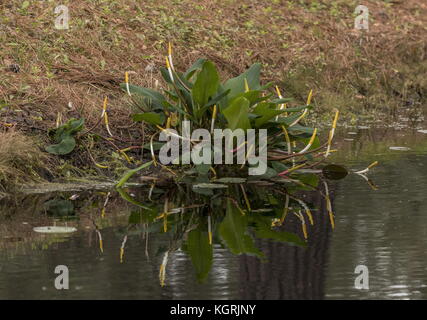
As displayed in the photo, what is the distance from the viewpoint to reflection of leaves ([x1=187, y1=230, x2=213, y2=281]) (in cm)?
690

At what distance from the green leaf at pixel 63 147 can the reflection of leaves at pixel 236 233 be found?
2.04m

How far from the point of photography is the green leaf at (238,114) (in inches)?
378

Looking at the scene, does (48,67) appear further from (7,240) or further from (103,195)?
(7,240)

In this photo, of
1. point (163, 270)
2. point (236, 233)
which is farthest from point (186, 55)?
point (163, 270)

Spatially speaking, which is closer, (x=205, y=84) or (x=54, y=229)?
(x=54, y=229)

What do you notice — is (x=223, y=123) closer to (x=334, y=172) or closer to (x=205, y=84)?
(x=205, y=84)

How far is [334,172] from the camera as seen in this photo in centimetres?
1055

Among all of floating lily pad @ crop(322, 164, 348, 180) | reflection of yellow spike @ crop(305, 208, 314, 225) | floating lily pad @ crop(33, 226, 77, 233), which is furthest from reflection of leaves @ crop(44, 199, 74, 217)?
floating lily pad @ crop(322, 164, 348, 180)

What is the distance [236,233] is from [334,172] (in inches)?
109

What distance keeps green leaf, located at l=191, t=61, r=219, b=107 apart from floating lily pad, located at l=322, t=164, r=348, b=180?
4.57 feet

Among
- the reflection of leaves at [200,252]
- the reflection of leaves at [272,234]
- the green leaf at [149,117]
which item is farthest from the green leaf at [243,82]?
the reflection of leaves at [200,252]

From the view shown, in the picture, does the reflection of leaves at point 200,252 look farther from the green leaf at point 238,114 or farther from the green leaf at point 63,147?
the green leaf at point 63,147

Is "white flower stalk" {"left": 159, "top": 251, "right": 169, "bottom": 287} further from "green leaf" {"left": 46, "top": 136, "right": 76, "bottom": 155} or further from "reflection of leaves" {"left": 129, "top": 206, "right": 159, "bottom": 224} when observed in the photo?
"green leaf" {"left": 46, "top": 136, "right": 76, "bottom": 155}

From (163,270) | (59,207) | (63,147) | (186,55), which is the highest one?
(186,55)
